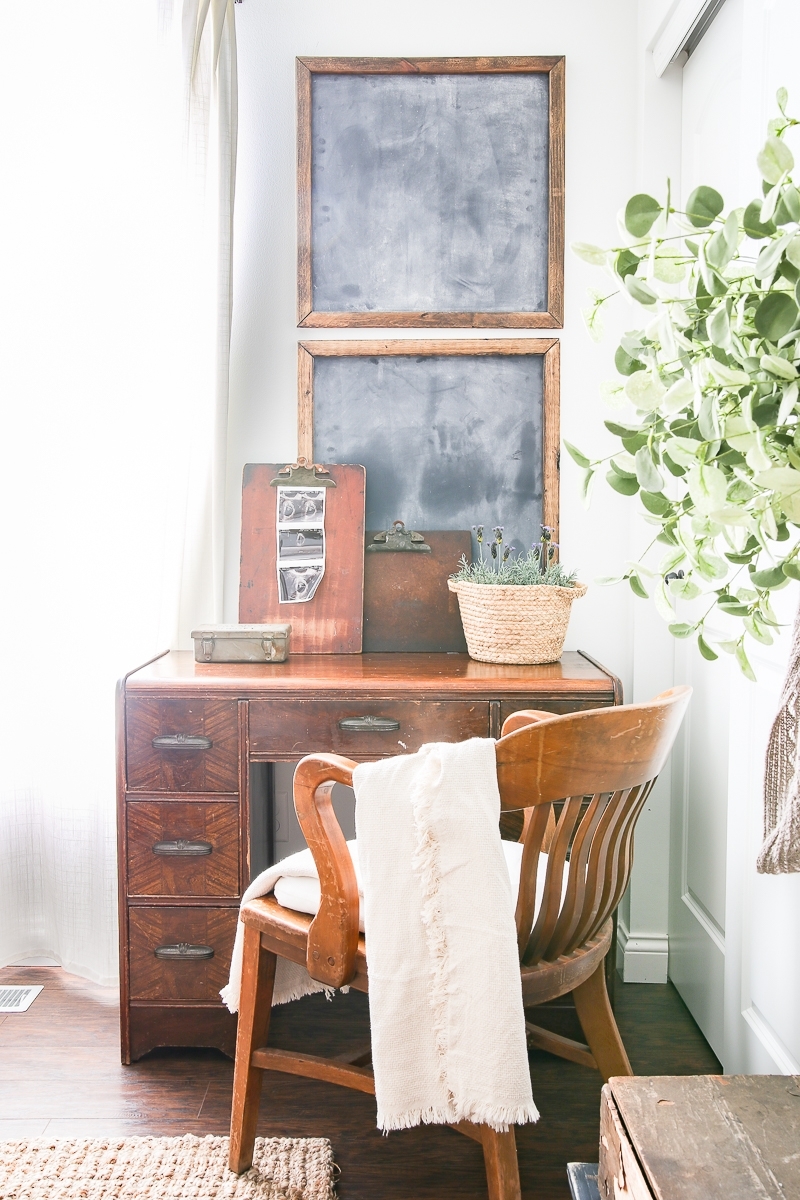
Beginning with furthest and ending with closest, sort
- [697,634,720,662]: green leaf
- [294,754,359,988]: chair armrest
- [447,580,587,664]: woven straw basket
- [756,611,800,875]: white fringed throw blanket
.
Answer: [447,580,587,664]: woven straw basket → [294,754,359,988]: chair armrest → [756,611,800,875]: white fringed throw blanket → [697,634,720,662]: green leaf

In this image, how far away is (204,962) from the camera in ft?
6.31

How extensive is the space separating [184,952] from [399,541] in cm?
110

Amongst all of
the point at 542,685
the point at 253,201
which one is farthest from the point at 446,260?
the point at 542,685

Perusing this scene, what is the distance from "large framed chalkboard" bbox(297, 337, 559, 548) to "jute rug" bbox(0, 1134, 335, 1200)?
1449 mm

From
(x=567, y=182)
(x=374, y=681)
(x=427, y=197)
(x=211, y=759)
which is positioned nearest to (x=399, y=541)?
(x=374, y=681)

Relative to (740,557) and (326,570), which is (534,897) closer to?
(740,557)

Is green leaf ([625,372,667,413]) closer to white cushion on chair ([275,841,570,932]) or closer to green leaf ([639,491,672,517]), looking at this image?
green leaf ([639,491,672,517])

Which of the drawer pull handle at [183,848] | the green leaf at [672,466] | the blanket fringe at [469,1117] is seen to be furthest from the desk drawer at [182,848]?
the green leaf at [672,466]

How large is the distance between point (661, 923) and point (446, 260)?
71.9 inches

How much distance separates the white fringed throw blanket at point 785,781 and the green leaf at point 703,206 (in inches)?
17.6

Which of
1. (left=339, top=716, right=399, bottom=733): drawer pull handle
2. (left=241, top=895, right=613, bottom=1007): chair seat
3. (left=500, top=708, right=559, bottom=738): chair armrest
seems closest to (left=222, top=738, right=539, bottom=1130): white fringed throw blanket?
(left=241, top=895, right=613, bottom=1007): chair seat

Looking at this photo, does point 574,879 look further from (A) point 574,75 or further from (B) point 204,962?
(A) point 574,75

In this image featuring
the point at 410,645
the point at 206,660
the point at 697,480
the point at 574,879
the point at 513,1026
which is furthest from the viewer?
the point at 410,645

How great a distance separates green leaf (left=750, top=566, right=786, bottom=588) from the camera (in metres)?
0.64
